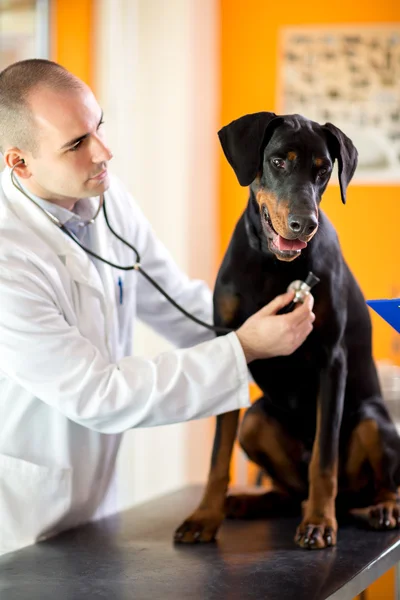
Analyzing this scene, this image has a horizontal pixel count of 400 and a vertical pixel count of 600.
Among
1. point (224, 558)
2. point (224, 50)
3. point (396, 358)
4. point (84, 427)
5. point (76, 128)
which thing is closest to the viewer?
point (224, 558)

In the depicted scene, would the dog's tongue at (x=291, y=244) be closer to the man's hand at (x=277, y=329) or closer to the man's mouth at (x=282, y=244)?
the man's mouth at (x=282, y=244)

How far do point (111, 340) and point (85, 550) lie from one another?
47 cm

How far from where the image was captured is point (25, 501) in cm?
170

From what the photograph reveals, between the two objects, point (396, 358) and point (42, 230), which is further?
point (396, 358)

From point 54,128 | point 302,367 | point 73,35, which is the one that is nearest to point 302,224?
point 302,367

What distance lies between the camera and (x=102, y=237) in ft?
6.14

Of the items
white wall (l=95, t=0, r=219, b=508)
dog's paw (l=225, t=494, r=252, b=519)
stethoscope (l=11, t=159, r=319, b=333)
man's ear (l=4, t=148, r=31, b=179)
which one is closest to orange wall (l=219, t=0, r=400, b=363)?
white wall (l=95, t=0, r=219, b=508)

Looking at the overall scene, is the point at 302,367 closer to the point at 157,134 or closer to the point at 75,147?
the point at 75,147

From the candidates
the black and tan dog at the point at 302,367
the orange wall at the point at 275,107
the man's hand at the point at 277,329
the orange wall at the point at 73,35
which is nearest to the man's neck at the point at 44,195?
the black and tan dog at the point at 302,367

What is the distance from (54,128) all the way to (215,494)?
2.65ft

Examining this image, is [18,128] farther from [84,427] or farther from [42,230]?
[84,427]

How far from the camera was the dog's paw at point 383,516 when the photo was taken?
168 centimetres

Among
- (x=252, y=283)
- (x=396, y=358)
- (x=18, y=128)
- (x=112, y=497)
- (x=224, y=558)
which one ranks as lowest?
(x=396, y=358)

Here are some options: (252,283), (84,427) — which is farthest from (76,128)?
(84,427)
